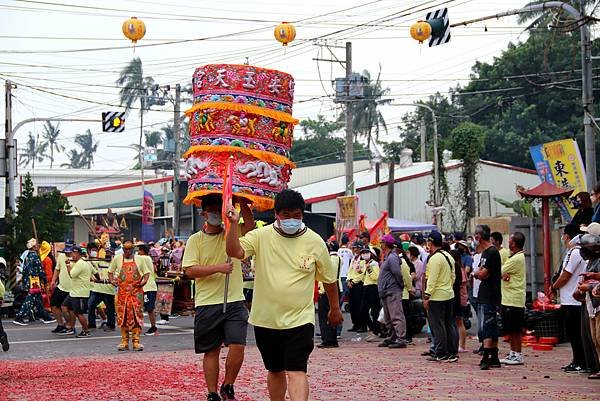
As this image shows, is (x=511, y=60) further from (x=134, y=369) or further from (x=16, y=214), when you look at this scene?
(x=134, y=369)

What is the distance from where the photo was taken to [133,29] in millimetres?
21375

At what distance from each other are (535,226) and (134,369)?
9656 millimetres

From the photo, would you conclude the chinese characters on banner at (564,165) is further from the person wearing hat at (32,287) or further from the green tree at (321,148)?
the green tree at (321,148)

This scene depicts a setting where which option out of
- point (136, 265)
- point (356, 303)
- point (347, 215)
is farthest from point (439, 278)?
point (347, 215)

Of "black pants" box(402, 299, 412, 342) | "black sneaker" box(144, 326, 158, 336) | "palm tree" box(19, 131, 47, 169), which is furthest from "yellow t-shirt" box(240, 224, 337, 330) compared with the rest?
"palm tree" box(19, 131, 47, 169)

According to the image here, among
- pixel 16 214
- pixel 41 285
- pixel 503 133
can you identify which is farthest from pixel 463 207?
pixel 41 285

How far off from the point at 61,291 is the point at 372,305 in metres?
6.54

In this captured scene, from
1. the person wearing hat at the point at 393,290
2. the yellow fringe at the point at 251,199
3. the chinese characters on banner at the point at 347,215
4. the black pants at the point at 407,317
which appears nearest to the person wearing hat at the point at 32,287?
the chinese characters on banner at the point at 347,215

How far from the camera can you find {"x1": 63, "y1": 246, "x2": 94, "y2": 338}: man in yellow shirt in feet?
67.7

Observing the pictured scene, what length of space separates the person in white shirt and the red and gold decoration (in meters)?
4.27

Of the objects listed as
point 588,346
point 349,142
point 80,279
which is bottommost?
point 588,346

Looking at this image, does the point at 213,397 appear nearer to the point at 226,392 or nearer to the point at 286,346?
the point at 226,392

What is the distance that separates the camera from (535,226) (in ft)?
66.3

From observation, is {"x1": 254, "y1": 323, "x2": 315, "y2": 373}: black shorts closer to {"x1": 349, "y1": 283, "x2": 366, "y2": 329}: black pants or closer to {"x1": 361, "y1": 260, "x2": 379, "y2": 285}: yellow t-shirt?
{"x1": 361, "y1": 260, "x2": 379, "y2": 285}: yellow t-shirt
